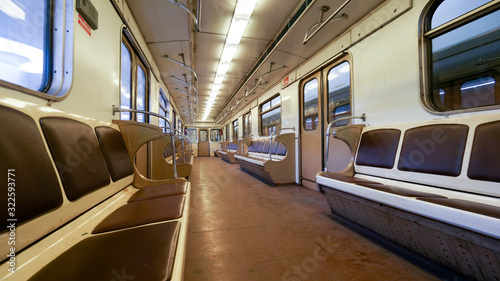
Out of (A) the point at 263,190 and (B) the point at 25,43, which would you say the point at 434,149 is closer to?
(A) the point at 263,190

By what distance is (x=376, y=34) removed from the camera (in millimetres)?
2590

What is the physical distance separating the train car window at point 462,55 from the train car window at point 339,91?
1156mm

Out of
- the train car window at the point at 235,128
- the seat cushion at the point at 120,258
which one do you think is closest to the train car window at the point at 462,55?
the seat cushion at the point at 120,258

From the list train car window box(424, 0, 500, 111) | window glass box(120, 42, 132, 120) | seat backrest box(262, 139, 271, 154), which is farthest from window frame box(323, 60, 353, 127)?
window glass box(120, 42, 132, 120)

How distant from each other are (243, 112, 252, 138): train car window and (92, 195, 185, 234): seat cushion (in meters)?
7.21

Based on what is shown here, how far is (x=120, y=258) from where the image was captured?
64 cm

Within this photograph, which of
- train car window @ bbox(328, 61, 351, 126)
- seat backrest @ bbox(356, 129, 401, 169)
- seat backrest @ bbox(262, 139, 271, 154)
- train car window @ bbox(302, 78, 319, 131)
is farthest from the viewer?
seat backrest @ bbox(262, 139, 271, 154)

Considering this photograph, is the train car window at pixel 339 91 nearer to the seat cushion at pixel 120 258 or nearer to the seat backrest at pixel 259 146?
the seat backrest at pixel 259 146

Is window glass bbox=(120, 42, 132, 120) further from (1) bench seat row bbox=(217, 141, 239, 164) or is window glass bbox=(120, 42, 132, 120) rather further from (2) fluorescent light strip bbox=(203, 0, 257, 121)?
(1) bench seat row bbox=(217, 141, 239, 164)

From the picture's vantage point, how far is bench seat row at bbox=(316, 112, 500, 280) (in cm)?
109

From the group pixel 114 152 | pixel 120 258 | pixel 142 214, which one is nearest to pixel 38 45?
pixel 114 152

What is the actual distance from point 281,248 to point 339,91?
2.82 meters

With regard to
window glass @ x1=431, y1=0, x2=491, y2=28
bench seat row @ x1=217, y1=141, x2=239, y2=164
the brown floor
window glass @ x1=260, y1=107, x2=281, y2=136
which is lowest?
the brown floor

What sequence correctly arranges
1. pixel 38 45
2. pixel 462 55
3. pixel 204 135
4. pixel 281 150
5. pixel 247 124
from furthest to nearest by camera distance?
1. pixel 204 135
2. pixel 247 124
3. pixel 281 150
4. pixel 462 55
5. pixel 38 45
